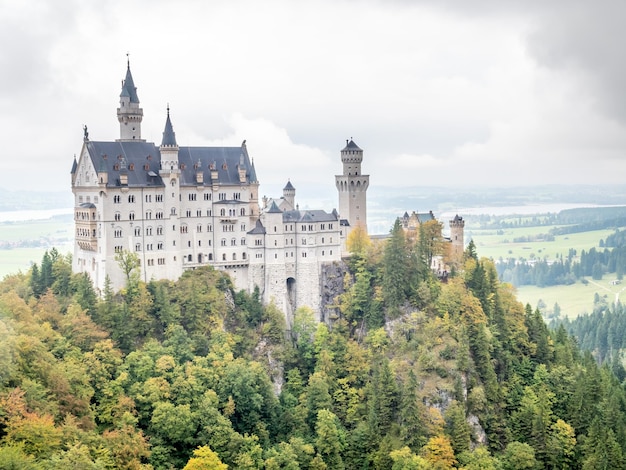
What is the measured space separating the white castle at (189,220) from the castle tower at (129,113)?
0.11 metres

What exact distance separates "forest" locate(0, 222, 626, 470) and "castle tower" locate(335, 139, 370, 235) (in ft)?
14.2

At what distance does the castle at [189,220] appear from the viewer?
293 feet

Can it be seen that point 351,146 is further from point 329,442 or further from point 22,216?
point 22,216

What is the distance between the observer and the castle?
89.3 meters

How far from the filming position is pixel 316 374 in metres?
88.4

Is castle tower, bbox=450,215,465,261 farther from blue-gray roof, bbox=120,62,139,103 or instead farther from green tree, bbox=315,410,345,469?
blue-gray roof, bbox=120,62,139,103

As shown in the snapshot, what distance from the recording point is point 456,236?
106 metres

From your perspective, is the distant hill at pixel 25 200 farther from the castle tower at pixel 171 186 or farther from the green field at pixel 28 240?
the castle tower at pixel 171 186

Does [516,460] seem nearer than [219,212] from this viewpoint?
Yes

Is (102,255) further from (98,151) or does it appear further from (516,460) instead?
(516,460)

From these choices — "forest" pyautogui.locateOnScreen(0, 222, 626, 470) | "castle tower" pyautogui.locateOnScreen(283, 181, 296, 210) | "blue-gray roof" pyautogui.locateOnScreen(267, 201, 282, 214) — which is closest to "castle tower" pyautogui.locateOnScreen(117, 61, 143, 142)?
"forest" pyautogui.locateOnScreen(0, 222, 626, 470)

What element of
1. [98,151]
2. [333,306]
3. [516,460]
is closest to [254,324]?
[333,306]

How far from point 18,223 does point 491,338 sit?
124 m

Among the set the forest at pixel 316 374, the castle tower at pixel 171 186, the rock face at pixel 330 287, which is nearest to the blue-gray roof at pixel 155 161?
the castle tower at pixel 171 186
